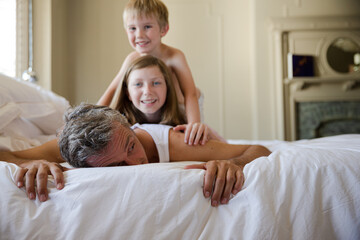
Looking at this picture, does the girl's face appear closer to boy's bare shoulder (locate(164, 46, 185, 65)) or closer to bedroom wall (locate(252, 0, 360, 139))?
boy's bare shoulder (locate(164, 46, 185, 65))

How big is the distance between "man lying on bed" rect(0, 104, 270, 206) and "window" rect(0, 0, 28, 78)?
99.1 inches

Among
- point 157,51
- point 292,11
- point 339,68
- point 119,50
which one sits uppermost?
point 292,11

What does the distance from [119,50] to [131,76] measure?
10.4ft

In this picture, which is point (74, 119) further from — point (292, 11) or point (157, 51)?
point (292, 11)

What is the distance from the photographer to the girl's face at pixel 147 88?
146cm

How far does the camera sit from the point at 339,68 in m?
4.23

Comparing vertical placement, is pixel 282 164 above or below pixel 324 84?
below

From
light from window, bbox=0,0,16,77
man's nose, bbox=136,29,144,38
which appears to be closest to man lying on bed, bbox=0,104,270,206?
man's nose, bbox=136,29,144,38

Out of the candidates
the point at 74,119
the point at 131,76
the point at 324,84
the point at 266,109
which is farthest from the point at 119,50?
the point at 74,119

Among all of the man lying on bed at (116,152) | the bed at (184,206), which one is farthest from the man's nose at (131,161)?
the bed at (184,206)

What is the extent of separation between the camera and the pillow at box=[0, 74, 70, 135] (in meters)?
1.41

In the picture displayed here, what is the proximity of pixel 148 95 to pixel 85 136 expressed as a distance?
593mm

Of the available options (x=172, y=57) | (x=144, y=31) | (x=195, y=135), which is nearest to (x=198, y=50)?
(x=172, y=57)

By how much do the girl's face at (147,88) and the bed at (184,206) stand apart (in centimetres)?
69
